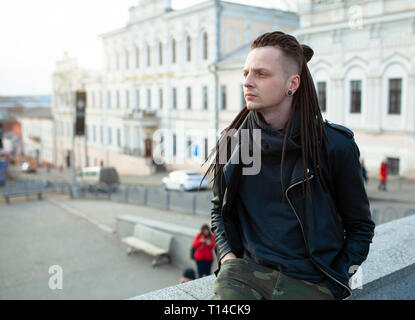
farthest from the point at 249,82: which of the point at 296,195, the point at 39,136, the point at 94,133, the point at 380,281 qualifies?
the point at 39,136

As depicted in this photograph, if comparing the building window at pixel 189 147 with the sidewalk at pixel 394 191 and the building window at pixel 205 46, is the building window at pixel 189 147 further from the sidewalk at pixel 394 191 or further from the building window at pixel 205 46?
the sidewalk at pixel 394 191

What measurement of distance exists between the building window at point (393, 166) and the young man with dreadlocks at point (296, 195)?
21.3 meters

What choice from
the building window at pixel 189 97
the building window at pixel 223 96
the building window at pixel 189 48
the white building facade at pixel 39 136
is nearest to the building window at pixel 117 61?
the building window at pixel 189 48

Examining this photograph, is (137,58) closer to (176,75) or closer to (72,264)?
(176,75)

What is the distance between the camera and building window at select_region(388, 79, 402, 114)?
69.4 ft

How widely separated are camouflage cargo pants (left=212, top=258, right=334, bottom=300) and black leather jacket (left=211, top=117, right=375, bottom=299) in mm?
100

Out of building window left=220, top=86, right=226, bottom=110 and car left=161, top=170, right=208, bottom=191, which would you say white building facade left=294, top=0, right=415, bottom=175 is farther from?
building window left=220, top=86, right=226, bottom=110

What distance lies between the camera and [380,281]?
9.70ft

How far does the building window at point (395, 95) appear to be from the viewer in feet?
69.4

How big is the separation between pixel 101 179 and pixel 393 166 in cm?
1835

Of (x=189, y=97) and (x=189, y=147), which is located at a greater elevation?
(x=189, y=97)

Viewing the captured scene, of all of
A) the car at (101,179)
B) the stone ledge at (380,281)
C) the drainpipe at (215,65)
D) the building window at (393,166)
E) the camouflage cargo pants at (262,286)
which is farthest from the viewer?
the drainpipe at (215,65)

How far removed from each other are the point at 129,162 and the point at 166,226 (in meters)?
29.5
